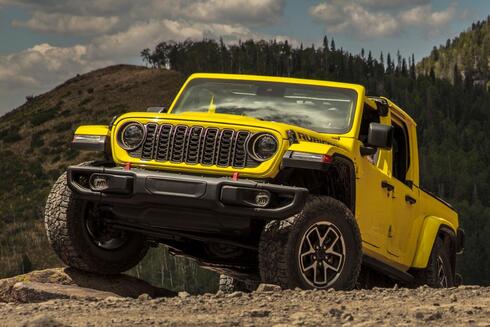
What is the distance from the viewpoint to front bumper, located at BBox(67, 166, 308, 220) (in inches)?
287

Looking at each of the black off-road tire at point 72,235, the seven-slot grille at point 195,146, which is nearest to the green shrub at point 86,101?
the black off-road tire at point 72,235

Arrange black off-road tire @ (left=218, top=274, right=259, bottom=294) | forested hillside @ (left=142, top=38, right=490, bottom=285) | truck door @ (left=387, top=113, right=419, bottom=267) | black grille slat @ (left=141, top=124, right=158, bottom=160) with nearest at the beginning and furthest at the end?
black grille slat @ (left=141, top=124, right=158, bottom=160) < truck door @ (left=387, top=113, right=419, bottom=267) < black off-road tire @ (left=218, top=274, right=259, bottom=294) < forested hillside @ (left=142, top=38, right=490, bottom=285)

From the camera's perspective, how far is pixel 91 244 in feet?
27.6

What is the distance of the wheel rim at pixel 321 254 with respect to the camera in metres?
A: 7.48

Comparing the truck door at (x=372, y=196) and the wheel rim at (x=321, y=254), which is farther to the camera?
the truck door at (x=372, y=196)

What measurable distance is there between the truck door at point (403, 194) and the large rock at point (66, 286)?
8.45ft

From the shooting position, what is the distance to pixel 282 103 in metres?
8.95

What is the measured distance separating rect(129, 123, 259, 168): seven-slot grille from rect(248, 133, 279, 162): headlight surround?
0.15 feet

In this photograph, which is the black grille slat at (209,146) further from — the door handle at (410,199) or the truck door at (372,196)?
the door handle at (410,199)

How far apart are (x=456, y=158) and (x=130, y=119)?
163 metres

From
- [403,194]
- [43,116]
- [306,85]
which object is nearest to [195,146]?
[306,85]

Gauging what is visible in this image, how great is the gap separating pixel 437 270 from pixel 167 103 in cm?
10953

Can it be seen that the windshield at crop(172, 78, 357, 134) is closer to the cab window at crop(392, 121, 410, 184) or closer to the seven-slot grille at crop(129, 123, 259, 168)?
the seven-slot grille at crop(129, 123, 259, 168)

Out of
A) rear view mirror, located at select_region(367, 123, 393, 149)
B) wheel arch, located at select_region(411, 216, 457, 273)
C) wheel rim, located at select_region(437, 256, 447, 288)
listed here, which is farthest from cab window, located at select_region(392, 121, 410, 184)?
rear view mirror, located at select_region(367, 123, 393, 149)
